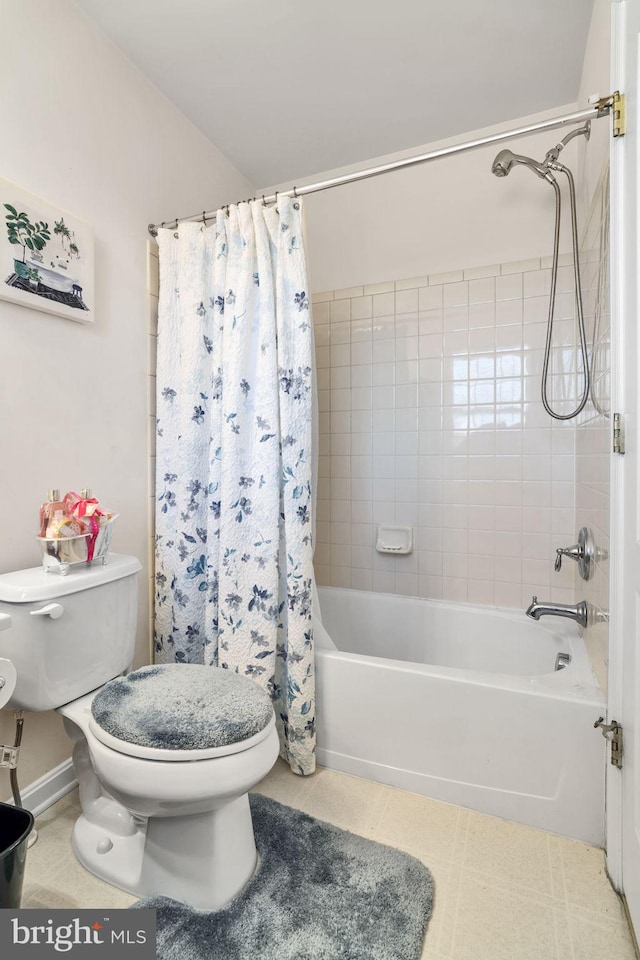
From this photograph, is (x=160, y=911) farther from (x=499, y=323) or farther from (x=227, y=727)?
(x=499, y=323)

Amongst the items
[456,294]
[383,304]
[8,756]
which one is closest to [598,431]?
[456,294]

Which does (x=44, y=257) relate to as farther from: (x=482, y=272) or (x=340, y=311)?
(x=482, y=272)

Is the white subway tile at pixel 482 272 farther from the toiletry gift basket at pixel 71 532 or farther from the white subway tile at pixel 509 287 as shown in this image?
the toiletry gift basket at pixel 71 532

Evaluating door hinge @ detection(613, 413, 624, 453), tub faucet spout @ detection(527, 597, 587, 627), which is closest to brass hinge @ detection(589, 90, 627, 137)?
door hinge @ detection(613, 413, 624, 453)

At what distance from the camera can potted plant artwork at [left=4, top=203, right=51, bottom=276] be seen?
1341 millimetres

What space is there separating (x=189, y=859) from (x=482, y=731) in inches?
33.7

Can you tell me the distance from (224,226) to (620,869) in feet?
7.15

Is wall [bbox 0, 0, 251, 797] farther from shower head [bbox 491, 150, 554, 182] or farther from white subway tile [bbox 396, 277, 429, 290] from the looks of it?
shower head [bbox 491, 150, 554, 182]

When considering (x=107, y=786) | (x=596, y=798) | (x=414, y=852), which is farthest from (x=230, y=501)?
(x=596, y=798)

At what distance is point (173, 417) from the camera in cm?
181

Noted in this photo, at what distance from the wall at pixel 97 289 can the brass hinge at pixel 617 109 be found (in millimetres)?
1490

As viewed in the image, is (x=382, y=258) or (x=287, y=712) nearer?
(x=287, y=712)

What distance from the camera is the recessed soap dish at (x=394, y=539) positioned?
7.41 ft

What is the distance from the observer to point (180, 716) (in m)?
1.09
